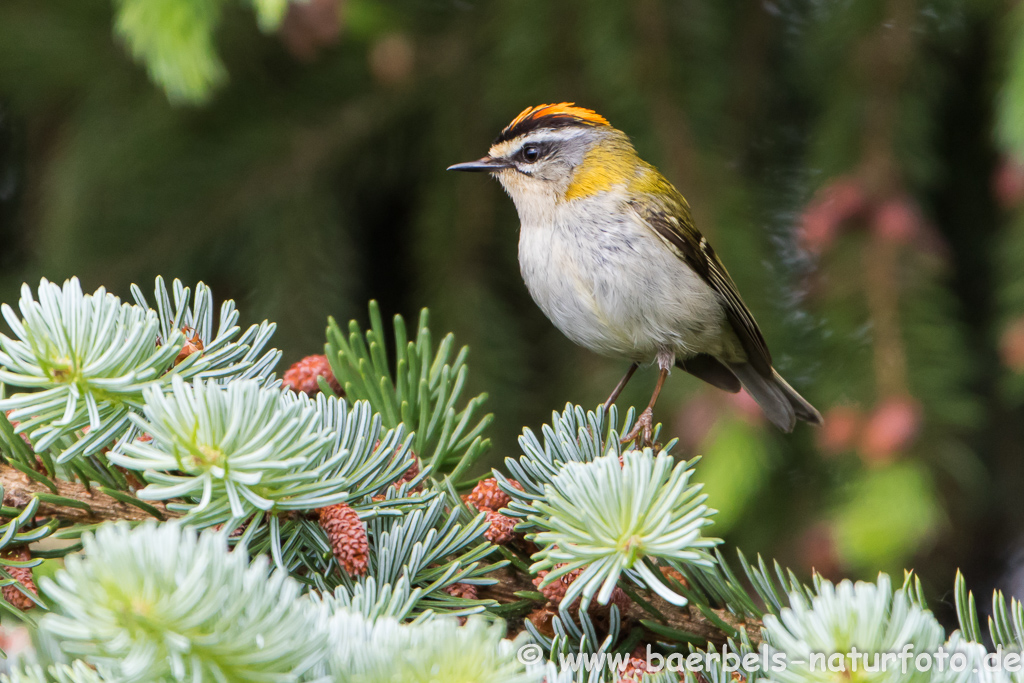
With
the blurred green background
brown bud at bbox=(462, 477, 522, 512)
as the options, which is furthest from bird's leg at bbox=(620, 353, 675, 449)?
brown bud at bbox=(462, 477, 522, 512)

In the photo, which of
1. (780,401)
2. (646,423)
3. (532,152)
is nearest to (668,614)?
(646,423)

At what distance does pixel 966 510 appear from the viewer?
8.20ft

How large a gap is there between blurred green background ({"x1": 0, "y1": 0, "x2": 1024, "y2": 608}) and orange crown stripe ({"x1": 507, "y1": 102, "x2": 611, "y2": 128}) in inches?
3.9

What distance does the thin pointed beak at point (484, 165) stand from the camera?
223cm

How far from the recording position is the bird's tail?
88.7 inches

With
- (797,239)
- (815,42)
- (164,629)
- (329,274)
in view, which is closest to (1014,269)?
(797,239)

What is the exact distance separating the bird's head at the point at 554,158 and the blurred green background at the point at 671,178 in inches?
4.6

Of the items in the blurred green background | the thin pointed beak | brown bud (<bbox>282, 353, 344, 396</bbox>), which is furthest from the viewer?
the thin pointed beak

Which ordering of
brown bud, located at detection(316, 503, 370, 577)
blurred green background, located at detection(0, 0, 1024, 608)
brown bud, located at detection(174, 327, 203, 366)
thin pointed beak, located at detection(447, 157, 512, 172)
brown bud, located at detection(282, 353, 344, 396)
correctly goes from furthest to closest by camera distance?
thin pointed beak, located at detection(447, 157, 512, 172)
blurred green background, located at detection(0, 0, 1024, 608)
brown bud, located at detection(282, 353, 344, 396)
brown bud, located at detection(174, 327, 203, 366)
brown bud, located at detection(316, 503, 370, 577)

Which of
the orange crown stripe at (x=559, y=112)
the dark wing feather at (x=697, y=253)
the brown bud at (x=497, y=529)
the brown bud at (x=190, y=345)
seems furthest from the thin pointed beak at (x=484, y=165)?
the brown bud at (x=497, y=529)

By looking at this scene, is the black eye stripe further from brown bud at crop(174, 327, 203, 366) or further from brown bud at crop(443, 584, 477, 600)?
brown bud at crop(443, 584, 477, 600)

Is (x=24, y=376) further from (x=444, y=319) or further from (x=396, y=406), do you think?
(x=444, y=319)

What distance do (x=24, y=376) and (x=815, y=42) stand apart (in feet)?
7.11

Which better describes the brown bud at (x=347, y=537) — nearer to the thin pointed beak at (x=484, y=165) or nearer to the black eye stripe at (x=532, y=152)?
the thin pointed beak at (x=484, y=165)
